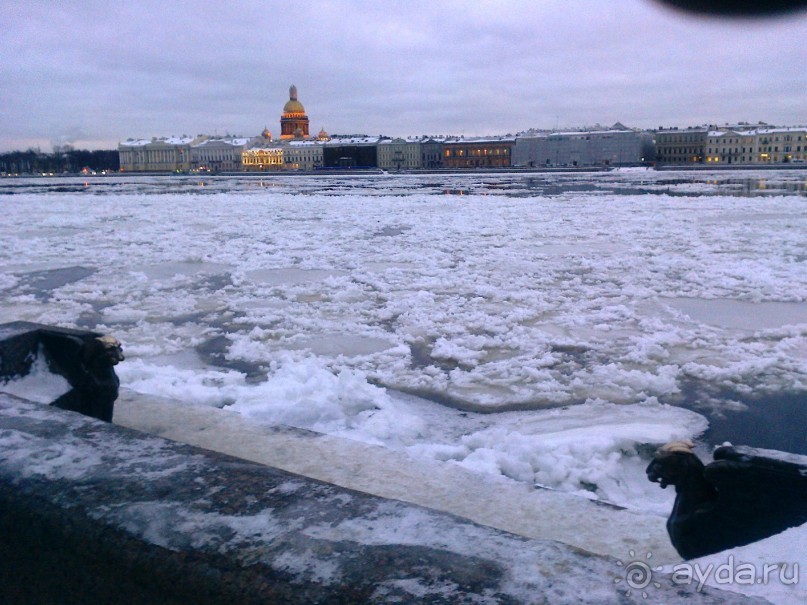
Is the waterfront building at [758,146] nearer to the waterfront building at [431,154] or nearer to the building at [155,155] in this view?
the waterfront building at [431,154]

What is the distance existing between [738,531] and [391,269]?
7.38m

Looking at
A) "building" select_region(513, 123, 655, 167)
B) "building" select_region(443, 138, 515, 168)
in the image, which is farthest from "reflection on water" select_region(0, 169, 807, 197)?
"building" select_region(443, 138, 515, 168)

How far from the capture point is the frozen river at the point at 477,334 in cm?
343

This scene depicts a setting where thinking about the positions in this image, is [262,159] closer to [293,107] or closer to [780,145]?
[293,107]

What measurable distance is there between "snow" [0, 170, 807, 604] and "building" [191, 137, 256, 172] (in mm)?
112364

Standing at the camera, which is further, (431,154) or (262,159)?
(262,159)

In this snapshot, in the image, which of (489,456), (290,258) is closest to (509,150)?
(290,258)

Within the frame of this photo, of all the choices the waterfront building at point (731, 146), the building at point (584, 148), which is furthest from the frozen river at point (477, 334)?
the waterfront building at point (731, 146)

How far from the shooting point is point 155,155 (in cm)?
12406

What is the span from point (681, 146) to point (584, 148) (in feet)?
56.9

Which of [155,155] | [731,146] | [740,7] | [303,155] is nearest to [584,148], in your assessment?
[731,146]

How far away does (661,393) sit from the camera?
4.05 meters

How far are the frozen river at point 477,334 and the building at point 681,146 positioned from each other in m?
106

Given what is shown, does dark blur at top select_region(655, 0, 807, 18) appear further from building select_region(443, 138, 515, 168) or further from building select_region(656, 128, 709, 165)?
building select_region(656, 128, 709, 165)
